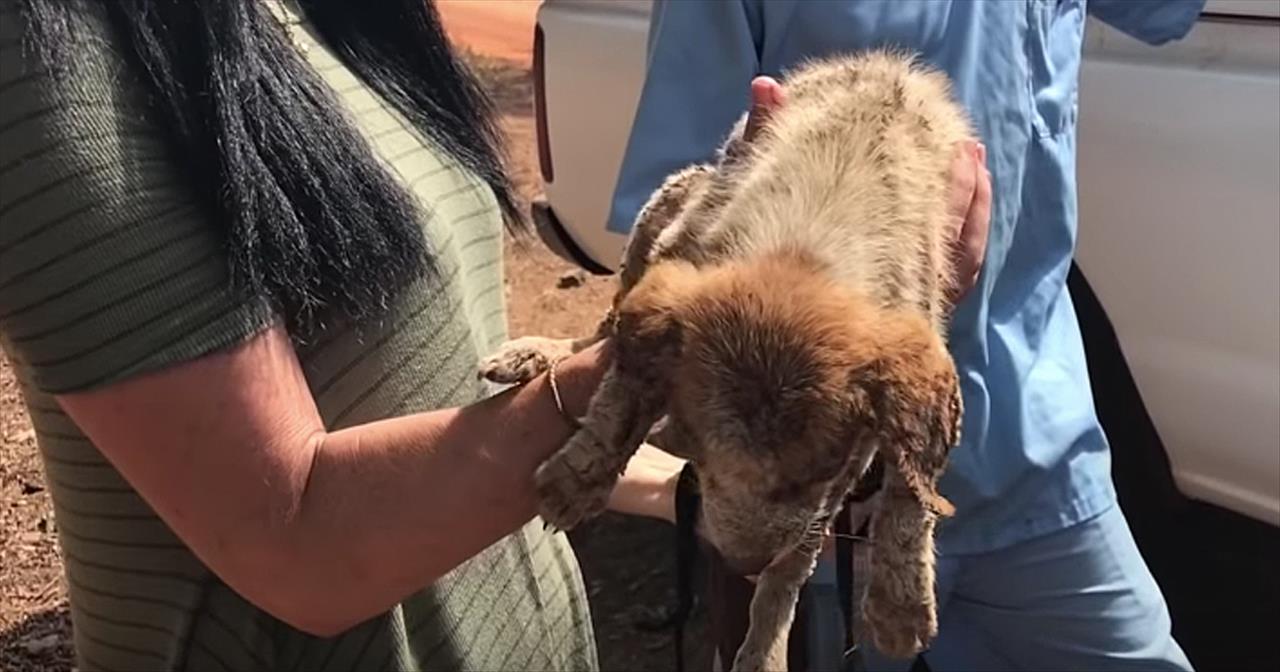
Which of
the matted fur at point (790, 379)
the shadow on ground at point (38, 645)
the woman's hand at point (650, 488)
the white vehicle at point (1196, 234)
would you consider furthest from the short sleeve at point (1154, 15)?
the shadow on ground at point (38, 645)

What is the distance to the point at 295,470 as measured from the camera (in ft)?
5.72

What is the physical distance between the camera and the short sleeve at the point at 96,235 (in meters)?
1.54

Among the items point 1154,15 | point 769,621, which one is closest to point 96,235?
point 769,621

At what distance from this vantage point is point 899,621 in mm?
1874

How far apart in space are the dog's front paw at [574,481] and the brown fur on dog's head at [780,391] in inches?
3.7

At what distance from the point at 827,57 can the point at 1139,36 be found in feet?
2.92

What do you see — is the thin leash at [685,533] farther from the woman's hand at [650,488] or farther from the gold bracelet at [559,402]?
the gold bracelet at [559,402]

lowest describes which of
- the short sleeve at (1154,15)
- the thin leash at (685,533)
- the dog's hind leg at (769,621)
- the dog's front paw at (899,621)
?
the thin leash at (685,533)

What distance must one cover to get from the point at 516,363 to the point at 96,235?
1.98ft

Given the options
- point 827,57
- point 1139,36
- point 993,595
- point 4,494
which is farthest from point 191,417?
point 4,494

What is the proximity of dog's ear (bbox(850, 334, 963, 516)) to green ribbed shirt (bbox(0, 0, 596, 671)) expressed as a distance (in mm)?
449

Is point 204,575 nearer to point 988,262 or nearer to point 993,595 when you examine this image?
point 988,262

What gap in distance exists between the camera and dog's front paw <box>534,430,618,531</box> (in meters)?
1.77

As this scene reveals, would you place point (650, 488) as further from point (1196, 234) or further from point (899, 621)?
point (899, 621)
